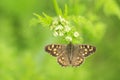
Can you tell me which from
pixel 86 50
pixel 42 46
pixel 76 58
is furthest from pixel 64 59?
pixel 42 46

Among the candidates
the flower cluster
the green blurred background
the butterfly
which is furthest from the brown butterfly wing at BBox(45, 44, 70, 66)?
the green blurred background

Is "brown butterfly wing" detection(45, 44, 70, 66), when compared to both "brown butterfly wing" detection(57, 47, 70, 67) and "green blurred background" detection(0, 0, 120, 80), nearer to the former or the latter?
"brown butterfly wing" detection(57, 47, 70, 67)

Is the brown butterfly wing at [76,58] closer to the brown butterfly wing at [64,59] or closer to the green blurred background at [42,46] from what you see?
the brown butterfly wing at [64,59]

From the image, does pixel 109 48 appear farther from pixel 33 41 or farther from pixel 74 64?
pixel 74 64

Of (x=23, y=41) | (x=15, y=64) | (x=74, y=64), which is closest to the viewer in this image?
(x=74, y=64)

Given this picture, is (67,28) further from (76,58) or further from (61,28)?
(76,58)

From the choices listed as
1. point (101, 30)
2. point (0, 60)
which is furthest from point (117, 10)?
point (0, 60)

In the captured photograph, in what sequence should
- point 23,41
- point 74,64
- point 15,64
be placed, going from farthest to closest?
point 23,41, point 15,64, point 74,64

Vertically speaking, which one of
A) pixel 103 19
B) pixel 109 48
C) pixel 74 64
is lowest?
pixel 74 64
